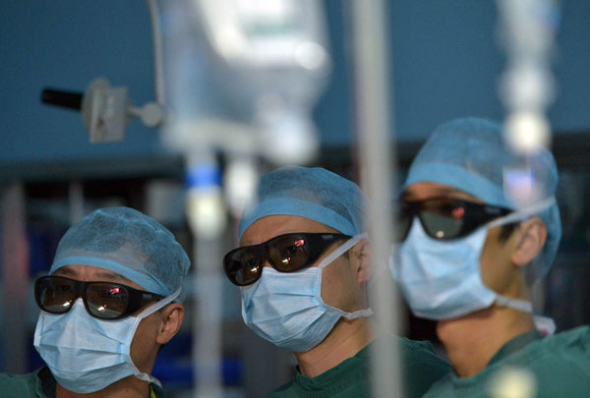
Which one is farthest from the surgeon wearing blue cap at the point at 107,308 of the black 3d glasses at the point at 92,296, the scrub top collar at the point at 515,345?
the scrub top collar at the point at 515,345

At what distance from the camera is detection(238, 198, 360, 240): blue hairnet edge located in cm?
210

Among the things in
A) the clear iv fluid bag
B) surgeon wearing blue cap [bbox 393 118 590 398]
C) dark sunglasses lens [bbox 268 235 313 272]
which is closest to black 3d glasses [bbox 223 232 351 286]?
dark sunglasses lens [bbox 268 235 313 272]

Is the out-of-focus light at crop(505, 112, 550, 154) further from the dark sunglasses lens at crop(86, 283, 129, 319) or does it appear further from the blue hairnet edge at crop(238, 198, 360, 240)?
the dark sunglasses lens at crop(86, 283, 129, 319)

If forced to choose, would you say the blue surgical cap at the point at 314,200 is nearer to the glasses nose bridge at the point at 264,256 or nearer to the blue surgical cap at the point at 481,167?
the glasses nose bridge at the point at 264,256

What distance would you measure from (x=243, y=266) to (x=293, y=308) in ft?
0.64

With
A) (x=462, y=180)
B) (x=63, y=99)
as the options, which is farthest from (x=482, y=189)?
(x=63, y=99)

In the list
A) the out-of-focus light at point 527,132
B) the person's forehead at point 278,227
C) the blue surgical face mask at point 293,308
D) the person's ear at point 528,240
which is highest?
the out-of-focus light at point 527,132

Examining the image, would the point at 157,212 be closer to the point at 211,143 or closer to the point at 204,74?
the point at 211,143

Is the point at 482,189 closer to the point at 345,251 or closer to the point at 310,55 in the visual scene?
the point at 345,251

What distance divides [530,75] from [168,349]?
290 cm

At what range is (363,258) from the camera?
6.93 feet

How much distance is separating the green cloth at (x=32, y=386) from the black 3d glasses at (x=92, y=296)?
29 cm

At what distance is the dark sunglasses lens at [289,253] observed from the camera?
201cm

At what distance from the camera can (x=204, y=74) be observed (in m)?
3.36
